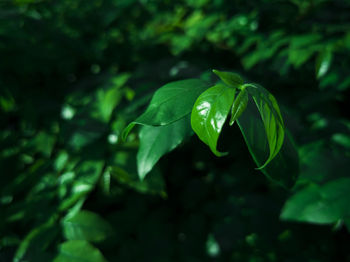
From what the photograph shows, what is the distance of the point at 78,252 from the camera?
2.66ft

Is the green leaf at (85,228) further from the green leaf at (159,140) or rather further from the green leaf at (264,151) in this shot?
the green leaf at (264,151)

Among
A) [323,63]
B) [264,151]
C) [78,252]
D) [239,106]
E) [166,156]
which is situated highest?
[239,106]

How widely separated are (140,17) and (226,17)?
558mm

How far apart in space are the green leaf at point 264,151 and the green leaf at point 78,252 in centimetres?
50

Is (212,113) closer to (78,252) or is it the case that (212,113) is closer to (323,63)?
(78,252)

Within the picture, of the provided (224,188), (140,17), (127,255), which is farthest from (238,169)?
(140,17)

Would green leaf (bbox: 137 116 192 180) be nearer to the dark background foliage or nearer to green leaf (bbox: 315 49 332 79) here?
the dark background foliage

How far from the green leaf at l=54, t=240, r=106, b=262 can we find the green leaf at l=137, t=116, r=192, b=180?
28 centimetres

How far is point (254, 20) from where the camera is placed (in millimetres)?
1292

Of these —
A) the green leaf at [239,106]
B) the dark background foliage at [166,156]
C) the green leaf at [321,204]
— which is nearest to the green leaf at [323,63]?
the dark background foliage at [166,156]

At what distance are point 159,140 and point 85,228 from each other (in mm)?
386

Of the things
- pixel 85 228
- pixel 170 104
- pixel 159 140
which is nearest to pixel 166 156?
pixel 85 228

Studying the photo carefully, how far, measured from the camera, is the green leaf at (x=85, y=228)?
854 millimetres

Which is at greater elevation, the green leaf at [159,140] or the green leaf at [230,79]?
the green leaf at [230,79]
